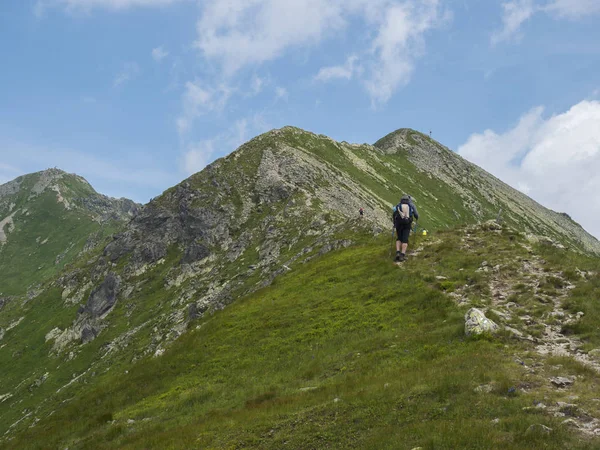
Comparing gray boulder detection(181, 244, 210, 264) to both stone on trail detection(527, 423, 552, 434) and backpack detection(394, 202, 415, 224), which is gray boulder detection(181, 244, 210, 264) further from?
stone on trail detection(527, 423, 552, 434)

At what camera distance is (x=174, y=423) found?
1838cm

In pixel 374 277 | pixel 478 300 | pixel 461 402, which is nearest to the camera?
pixel 461 402

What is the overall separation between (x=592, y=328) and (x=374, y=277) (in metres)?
14.9

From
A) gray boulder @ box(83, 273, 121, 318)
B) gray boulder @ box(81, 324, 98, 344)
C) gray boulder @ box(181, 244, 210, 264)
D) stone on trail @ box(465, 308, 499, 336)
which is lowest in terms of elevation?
gray boulder @ box(81, 324, 98, 344)

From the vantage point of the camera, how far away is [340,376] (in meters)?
17.2

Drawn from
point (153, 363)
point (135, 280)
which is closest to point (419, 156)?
point (135, 280)

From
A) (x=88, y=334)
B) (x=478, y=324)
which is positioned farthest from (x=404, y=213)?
(x=88, y=334)

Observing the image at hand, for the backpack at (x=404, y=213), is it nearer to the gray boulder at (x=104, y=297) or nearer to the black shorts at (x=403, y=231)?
the black shorts at (x=403, y=231)

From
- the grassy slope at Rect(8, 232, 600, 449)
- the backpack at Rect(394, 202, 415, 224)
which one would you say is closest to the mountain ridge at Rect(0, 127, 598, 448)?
the grassy slope at Rect(8, 232, 600, 449)

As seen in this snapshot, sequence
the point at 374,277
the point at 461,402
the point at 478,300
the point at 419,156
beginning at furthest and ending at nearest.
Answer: the point at 419,156 → the point at 374,277 → the point at 478,300 → the point at 461,402

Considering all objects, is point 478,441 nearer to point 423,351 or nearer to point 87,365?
point 423,351

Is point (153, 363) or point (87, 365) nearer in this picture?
point (153, 363)

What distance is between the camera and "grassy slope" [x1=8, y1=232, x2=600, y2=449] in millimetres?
11172

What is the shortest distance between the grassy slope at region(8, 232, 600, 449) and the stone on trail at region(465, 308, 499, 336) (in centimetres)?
52
